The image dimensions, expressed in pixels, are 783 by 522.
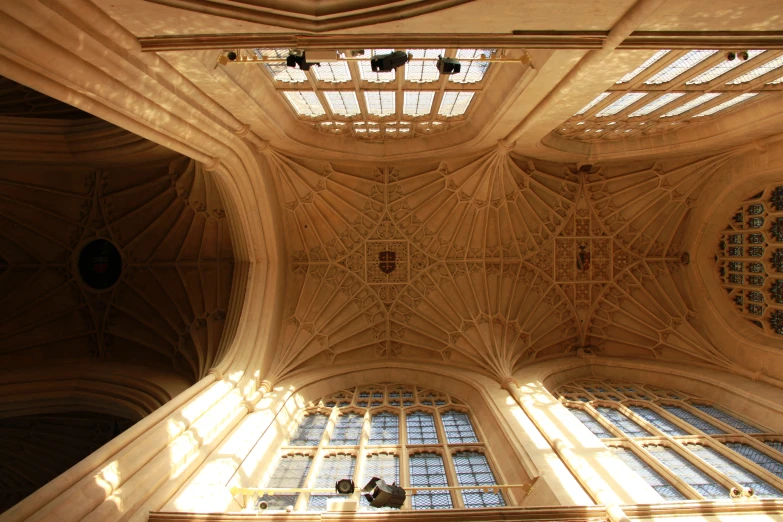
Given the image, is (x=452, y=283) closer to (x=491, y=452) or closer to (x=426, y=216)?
(x=426, y=216)

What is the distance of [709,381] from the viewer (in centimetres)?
1173

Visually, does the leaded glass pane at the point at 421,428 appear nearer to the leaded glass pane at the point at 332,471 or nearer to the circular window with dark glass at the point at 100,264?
the leaded glass pane at the point at 332,471

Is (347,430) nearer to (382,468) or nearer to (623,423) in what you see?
(382,468)

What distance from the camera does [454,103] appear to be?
36.7 feet

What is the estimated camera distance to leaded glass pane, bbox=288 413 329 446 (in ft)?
33.4

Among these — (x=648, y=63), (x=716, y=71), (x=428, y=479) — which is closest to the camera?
(x=428, y=479)

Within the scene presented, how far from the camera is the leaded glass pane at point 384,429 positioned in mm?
10086

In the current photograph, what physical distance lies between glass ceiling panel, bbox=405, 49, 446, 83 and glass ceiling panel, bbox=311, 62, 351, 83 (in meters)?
1.24

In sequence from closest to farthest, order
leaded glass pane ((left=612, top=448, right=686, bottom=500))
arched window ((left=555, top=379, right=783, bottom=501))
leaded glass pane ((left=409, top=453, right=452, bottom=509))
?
leaded glass pane ((left=409, top=453, right=452, bottom=509)) → leaded glass pane ((left=612, top=448, right=686, bottom=500)) → arched window ((left=555, top=379, right=783, bottom=501))

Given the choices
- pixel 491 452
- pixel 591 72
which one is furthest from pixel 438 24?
pixel 491 452

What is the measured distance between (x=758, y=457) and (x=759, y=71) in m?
7.21

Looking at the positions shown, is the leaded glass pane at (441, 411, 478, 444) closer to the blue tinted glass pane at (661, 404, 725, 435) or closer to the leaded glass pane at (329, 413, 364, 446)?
the leaded glass pane at (329, 413, 364, 446)

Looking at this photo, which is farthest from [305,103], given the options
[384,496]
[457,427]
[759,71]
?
[759,71]

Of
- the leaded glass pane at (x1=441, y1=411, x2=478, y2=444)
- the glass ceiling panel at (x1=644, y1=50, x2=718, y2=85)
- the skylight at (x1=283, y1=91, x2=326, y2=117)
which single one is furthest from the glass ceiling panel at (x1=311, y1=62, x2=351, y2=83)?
the leaded glass pane at (x1=441, y1=411, x2=478, y2=444)
